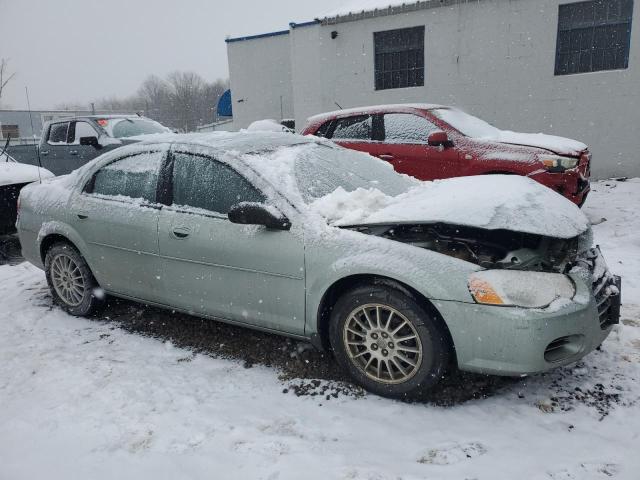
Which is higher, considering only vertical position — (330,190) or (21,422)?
(330,190)

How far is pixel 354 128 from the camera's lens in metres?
7.26

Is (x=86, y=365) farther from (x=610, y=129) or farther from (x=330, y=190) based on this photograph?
(x=610, y=129)

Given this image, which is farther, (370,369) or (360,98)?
(360,98)

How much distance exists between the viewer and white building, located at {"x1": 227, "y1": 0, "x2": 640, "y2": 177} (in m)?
9.97

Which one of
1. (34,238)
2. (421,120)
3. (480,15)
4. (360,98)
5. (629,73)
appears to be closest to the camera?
(34,238)

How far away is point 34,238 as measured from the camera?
14.5 ft

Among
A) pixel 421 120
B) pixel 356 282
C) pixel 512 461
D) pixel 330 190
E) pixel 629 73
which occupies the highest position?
pixel 629 73

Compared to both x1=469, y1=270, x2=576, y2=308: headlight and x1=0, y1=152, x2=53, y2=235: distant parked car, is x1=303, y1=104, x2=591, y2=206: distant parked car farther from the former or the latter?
x1=0, y1=152, x2=53, y2=235: distant parked car

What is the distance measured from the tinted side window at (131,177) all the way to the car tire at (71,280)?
2.06 feet

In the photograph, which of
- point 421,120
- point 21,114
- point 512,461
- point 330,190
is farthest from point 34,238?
point 21,114

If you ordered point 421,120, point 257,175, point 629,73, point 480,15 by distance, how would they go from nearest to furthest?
point 257,175 < point 421,120 < point 629,73 < point 480,15

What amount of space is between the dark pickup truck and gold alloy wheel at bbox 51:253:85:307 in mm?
5413

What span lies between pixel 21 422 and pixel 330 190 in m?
2.37

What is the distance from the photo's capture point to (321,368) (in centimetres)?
336
